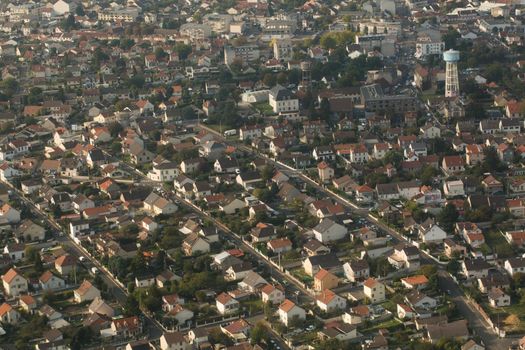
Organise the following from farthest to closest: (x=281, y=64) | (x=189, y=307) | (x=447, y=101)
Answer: (x=281, y=64) → (x=447, y=101) → (x=189, y=307)

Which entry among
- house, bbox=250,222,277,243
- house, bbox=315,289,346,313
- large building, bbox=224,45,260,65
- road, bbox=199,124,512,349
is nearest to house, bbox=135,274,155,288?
house, bbox=250,222,277,243

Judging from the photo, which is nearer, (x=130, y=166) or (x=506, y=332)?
(x=506, y=332)

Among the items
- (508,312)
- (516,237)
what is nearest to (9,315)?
(508,312)

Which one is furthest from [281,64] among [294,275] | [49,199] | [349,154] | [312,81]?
[294,275]

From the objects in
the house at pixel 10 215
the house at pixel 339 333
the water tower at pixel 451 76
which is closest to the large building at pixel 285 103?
the water tower at pixel 451 76

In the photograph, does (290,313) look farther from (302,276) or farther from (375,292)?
(302,276)

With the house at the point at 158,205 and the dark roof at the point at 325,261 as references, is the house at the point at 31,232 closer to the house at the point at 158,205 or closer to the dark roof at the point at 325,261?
the house at the point at 158,205

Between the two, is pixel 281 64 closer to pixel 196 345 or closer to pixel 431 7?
pixel 431 7
